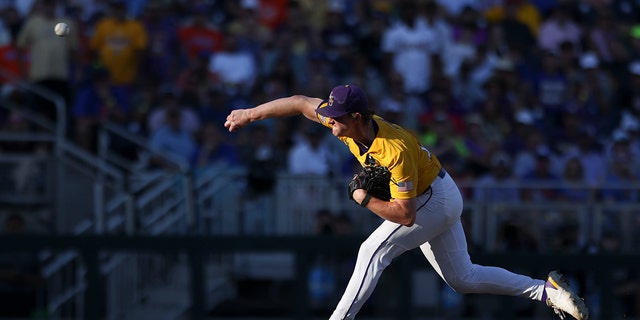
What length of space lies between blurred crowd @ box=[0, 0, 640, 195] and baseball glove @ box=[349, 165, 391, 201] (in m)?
5.98

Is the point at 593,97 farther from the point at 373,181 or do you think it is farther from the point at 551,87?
the point at 373,181

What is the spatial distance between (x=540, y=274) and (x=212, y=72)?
585cm

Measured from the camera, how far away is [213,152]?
1420cm

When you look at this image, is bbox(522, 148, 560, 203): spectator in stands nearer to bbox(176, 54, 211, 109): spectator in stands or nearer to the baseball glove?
bbox(176, 54, 211, 109): spectator in stands

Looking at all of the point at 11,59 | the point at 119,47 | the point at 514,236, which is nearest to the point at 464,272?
the point at 514,236

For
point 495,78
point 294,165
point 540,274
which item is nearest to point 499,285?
point 540,274

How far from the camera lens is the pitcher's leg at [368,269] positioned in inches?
303

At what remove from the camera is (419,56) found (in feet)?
50.2

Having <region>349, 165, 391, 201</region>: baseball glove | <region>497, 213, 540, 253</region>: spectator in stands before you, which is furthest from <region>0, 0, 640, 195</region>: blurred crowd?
<region>349, 165, 391, 201</region>: baseball glove

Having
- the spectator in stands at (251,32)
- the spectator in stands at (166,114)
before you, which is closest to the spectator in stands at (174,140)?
the spectator in stands at (166,114)

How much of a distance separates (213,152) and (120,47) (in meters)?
2.11

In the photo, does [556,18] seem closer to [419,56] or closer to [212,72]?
[419,56]

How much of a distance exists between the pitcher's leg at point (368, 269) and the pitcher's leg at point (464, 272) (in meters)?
0.30

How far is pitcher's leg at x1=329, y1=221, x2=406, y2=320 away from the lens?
771 cm
